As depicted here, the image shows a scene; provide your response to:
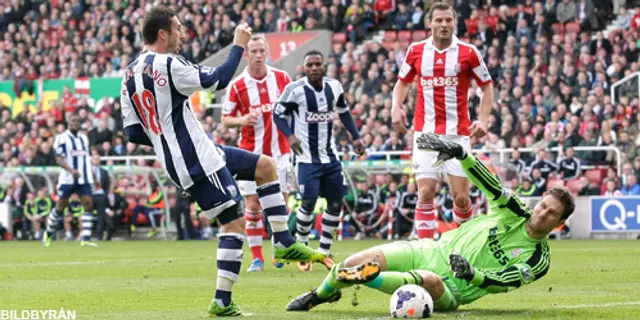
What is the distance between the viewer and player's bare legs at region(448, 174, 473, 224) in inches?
506

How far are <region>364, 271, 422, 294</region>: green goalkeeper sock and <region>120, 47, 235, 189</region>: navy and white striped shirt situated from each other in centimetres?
149

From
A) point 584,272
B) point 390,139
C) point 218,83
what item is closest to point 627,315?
point 218,83

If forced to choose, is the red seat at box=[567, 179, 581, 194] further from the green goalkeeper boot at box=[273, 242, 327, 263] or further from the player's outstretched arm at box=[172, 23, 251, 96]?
the player's outstretched arm at box=[172, 23, 251, 96]

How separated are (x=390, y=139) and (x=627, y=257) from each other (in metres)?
11.1

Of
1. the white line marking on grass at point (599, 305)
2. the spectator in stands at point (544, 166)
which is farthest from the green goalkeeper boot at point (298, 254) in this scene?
the spectator in stands at point (544, 166)

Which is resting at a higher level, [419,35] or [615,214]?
[419,35]

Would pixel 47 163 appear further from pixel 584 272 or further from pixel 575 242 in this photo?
pixel 584 272

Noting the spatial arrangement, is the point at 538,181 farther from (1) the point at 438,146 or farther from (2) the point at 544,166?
(1) the point at 438,146

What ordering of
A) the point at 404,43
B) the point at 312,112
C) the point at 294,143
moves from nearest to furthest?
the point at 294,143 < the point at 312,112 < the point at 404,43

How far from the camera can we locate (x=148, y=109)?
29.2ft

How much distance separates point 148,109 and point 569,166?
51.3ft

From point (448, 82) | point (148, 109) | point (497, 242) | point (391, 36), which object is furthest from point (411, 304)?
point (391, 36)

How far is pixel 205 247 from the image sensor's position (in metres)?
21.8

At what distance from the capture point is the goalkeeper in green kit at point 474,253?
334 inches
